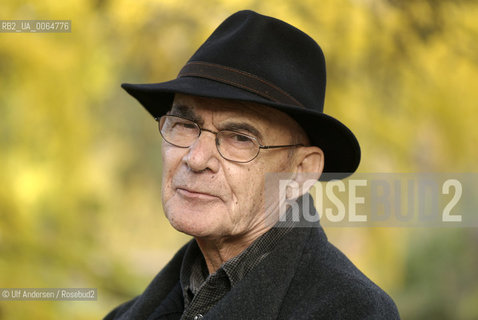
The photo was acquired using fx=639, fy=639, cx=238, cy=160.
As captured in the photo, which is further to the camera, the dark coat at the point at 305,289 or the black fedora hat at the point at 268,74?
the black fedora hat at the point at 268,74

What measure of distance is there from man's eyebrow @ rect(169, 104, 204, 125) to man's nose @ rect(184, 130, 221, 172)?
51 mm

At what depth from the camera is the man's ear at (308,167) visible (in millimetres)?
2281

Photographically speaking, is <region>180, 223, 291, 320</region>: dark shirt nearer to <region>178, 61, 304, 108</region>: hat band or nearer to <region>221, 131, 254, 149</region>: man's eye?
<region>221, 131, 254, 149</region>: man's eye

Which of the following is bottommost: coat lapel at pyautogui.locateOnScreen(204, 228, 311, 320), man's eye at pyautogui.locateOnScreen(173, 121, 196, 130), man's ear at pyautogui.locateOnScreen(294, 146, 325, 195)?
coat lapel at pyautogui.locateOnScreen(204, 228, 311, 320)

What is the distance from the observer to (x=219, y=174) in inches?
83.0

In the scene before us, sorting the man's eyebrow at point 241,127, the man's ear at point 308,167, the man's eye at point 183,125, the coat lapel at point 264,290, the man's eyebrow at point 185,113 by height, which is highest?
the man's eyebrow at point 185,113

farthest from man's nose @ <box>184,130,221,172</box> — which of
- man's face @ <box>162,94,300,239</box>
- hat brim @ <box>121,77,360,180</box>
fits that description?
hat brim @ <box>121,77,360,180</box>

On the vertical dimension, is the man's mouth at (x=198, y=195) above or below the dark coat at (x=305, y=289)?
above

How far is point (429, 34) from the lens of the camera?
485 cm

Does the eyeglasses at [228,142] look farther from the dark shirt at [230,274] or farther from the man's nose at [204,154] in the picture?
the dark shirt at [230,274]

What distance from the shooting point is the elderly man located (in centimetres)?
202

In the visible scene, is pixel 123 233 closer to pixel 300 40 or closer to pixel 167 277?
pixel 167 277

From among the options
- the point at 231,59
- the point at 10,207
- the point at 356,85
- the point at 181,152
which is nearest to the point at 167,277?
the point at 181,152

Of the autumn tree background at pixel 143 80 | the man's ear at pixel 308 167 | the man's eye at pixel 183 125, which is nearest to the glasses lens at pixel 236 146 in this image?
the man's eye at pixel 183 125
